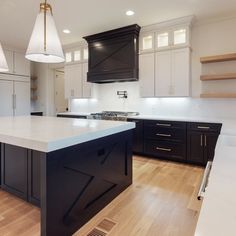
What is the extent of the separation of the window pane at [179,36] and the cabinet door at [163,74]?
265 millimetres

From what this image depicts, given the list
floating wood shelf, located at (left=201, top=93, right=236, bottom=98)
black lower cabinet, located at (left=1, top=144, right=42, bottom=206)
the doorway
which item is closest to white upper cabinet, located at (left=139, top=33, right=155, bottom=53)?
floating wood shelf, located at (left=201, top=93, right=236, bottom=98)

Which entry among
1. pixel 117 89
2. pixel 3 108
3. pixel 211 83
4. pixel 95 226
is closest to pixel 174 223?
pixel 95 226

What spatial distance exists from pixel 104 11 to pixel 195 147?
304 centimetres

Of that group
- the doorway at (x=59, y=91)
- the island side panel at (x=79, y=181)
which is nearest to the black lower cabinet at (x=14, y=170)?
the island side panel at (x=79, y=181)

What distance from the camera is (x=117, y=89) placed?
16.2 feet

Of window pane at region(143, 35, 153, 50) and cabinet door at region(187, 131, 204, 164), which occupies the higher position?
window pane at region(143, 35, 153, 50)

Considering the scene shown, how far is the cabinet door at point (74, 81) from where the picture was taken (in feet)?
17.3

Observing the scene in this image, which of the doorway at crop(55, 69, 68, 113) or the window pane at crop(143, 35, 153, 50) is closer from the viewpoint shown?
the window pane at crop(143, 35, 153, 50)

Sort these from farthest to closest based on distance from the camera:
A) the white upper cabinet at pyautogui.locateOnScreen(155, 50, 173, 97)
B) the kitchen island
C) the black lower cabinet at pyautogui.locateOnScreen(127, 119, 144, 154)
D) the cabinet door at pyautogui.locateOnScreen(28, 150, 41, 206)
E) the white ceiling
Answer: the black lower cabinet at pyautogui.locateOnScreen(127, 119, 144, 154), the white upper cabinet at pyautogui.locateOnScreen(155, 50, 173, 97), the white ceiling, the cabinet door at pyautogui.locateOnScreen(28, 150, 41, 206), the kitchen island

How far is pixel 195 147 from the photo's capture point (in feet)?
11.6

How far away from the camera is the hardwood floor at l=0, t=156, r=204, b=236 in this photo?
1.78 meters

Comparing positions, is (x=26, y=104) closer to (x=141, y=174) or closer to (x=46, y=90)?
(x=46, y=90)

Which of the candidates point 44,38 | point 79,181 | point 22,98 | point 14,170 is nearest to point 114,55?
point 44,38

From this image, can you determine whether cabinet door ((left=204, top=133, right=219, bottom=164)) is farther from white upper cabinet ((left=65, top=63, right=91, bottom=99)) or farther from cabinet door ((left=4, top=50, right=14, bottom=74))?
cabinet door ((left=4, top=50, right=14, bottom=74))
